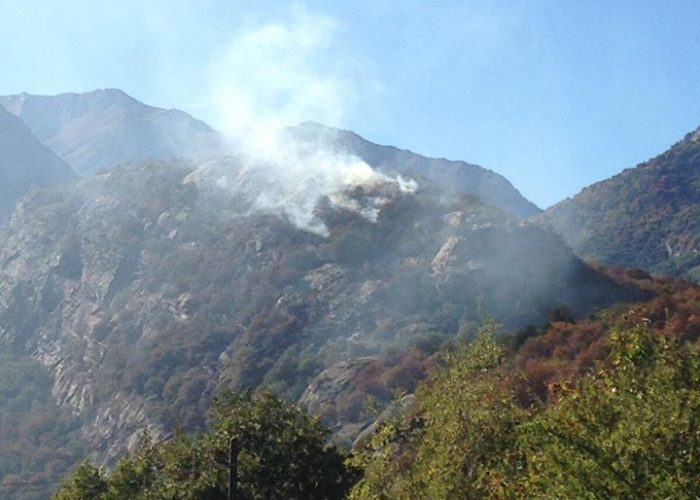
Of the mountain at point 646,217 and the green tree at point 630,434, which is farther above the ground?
the mountain at point 646,217

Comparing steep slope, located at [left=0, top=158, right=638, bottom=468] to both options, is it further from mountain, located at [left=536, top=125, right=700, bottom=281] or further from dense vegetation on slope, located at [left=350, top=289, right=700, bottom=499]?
dense vegetation on slope, located at [left=350, top=289, right=700, bottom=499]

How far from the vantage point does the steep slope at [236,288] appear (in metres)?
112

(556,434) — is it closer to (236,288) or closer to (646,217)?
(236,288)

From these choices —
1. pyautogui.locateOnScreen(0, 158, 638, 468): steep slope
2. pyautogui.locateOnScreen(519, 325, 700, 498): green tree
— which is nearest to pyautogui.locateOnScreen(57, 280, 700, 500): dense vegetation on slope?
pyautogui.locateOnScreen(519, 325, 700, 498): green tree

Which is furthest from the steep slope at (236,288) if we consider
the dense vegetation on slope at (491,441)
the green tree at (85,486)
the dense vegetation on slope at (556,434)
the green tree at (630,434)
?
the green tree at (630,434)

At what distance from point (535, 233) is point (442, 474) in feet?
384

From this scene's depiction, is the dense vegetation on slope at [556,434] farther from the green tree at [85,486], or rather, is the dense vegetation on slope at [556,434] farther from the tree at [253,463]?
the green tree at [85,486]

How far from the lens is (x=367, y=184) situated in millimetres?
162375

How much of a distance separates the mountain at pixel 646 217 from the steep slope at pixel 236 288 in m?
29.9

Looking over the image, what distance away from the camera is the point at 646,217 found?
16188 centimetres

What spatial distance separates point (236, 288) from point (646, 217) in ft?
263

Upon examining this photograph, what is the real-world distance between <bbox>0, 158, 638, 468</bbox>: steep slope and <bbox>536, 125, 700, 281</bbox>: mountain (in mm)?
29939

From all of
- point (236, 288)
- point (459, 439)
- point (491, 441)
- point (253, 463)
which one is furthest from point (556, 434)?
point (236, 288)

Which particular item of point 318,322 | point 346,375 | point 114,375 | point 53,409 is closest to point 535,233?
point 318,322
